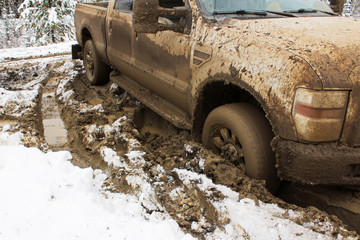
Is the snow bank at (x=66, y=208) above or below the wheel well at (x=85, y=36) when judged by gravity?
below

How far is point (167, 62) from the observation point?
11.5 feet

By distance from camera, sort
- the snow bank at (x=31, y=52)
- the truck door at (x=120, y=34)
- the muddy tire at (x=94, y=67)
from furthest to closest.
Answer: the snow bank at (x=31, y=52)
the muddy tire at (x=94, y=67)
the truck door at (x=120, y=34)

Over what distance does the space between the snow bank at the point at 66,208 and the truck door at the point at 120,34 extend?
1.91m

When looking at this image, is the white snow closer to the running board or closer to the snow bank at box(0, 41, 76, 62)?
the running board

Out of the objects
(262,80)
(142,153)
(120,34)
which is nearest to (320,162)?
(262,80)

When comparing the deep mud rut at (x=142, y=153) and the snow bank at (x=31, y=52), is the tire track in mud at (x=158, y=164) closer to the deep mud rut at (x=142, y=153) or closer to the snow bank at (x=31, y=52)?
the deep mud rut at (x=142, y=153)

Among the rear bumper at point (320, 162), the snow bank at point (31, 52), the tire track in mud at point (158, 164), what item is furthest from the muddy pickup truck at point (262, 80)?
the snow bank at point (31, 52)

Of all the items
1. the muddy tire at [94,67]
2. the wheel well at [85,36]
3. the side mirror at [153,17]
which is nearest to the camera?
the side mirror at [153,17]

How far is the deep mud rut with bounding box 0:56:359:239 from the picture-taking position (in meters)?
2.52

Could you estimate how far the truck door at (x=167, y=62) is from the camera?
328 cm

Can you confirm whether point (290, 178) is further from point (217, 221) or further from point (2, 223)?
point (2, 223)

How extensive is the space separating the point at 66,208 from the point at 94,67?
3.69 metres

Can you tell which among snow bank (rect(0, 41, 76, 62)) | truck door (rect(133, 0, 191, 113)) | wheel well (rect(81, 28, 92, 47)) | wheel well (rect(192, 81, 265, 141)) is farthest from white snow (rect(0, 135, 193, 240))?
snow bank (rect(0, 41, 76, 62))

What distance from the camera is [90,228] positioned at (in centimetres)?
227
